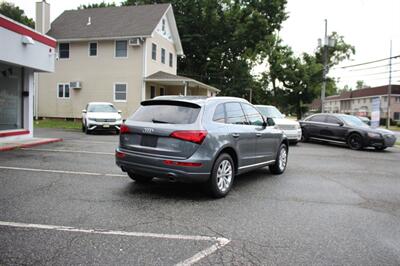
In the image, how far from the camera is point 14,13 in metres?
44.3

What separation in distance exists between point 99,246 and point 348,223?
3380 millimetres

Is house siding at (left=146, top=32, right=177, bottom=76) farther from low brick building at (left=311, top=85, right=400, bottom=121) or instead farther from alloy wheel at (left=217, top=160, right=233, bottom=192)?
low brick building at (left=311, top=85, right=400, bottom=121)

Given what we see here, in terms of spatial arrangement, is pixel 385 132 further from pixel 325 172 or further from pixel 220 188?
pixel 220 188

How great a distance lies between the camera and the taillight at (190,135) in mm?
5379

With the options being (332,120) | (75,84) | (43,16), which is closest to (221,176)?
(332,120)

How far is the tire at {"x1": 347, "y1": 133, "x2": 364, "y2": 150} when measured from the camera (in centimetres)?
1441

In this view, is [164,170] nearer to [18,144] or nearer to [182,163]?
[182,163]

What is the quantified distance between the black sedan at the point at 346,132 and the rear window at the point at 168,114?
1112 centimetres

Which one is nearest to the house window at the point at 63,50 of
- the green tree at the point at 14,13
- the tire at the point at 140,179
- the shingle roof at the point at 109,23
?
the shingle roof at the point at 109,23

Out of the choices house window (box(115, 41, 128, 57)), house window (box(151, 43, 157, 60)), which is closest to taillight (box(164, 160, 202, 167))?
house window (box(115, 41, 128, 57))

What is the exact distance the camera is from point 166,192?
6.12 meters

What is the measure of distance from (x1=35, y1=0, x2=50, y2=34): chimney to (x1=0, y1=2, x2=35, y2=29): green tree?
1789 centimetres

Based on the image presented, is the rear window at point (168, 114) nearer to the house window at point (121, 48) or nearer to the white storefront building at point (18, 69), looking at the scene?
the white storefront building at point (18, 69)

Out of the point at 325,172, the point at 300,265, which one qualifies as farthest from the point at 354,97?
the point at 300,265
